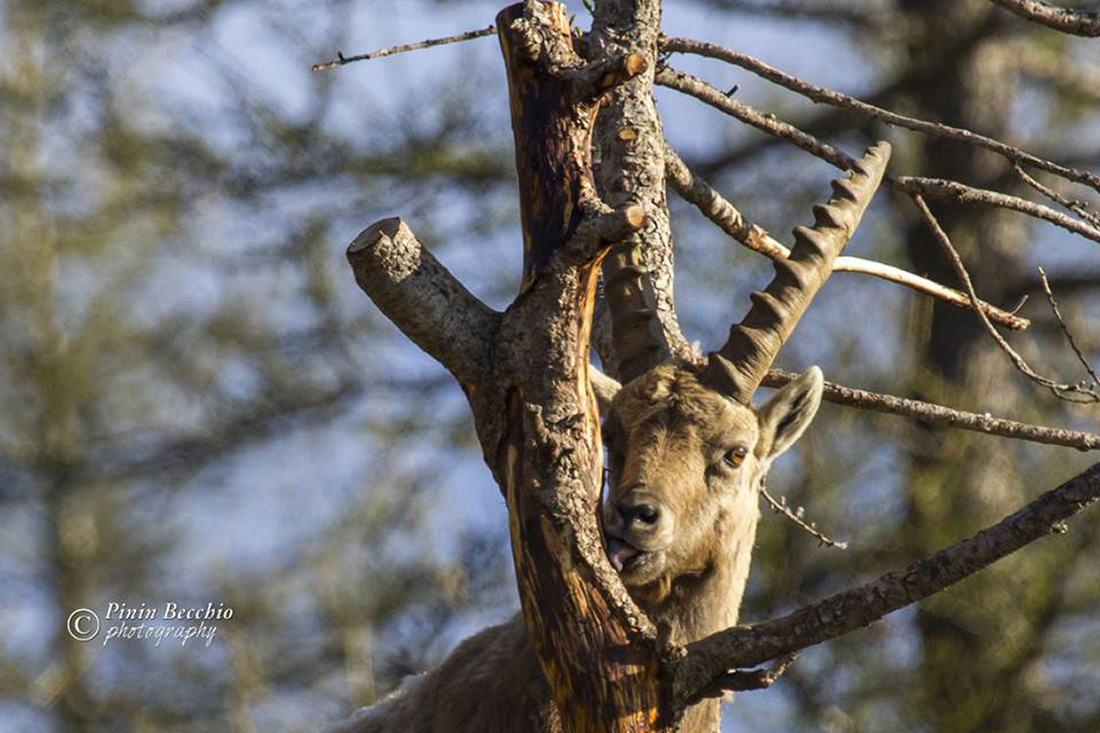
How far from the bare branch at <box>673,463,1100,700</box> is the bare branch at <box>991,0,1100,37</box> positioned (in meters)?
1.91

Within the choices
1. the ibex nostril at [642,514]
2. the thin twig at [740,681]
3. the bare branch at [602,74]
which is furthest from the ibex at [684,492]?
the bare branch at [602,74]

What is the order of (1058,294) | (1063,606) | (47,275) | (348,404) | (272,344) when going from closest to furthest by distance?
(1063,606), (1058,294), (348,404), (272,344), (47,275)

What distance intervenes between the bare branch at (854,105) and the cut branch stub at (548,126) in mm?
1475

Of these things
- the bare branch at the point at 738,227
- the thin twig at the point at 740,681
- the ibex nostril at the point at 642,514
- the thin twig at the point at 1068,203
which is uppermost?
the bare branch at the point at 738,227

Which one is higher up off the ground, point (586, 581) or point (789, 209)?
point (789, 209)

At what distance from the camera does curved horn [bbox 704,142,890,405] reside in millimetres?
4594

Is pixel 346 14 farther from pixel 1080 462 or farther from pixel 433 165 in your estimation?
pixel 1080 462

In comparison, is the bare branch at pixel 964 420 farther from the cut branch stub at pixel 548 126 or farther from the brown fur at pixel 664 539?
the cut branch stub at pixel 548 126

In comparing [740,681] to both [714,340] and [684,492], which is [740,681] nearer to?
Answer: [684,492]

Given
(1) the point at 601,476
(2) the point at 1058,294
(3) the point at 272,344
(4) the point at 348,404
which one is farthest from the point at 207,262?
(1) the point at 601,476

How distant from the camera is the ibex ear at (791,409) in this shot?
5.09 meters

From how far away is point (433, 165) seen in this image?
12.0 metres

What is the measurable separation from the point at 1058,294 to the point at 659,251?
771 cm

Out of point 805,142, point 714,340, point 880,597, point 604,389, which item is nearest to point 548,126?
point 880,597
